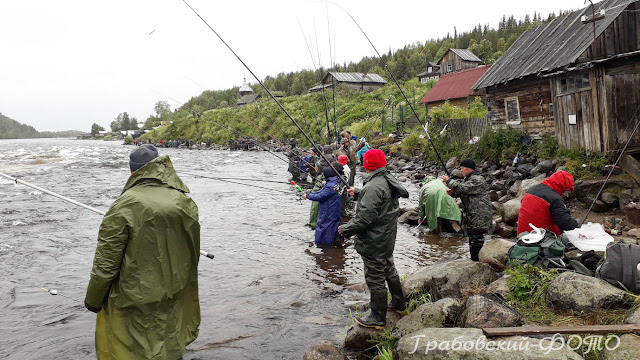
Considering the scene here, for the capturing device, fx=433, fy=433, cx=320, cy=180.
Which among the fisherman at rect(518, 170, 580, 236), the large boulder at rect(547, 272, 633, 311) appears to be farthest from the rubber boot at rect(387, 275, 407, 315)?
the fisherman at rect(518, 170, 580, 236)

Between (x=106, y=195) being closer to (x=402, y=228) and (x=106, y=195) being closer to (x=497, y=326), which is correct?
(x=402, y=228)

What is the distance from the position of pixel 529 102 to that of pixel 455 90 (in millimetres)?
19973

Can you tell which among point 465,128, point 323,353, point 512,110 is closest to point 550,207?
point 323,353

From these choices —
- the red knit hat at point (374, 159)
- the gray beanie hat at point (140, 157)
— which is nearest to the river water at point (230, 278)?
the red knit hat at point (374, 159)

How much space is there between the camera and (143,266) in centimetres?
319

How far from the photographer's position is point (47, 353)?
5.05 m

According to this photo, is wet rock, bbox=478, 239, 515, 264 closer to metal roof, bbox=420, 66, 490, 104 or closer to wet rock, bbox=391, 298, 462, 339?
wet rock, bbox=391, 298, 462, 339

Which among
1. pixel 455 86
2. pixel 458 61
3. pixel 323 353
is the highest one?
pixel 458 61

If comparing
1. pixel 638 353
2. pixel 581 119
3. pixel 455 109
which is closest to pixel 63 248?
pixel 638 353

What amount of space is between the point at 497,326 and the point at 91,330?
16.2 feet

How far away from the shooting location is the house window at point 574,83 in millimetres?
11328

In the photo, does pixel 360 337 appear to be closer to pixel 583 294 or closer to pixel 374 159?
pixel 374 159

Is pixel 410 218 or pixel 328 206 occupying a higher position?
pixel 328 206

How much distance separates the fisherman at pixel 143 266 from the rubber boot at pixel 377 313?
210 centimetres
